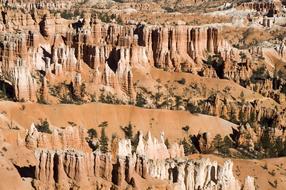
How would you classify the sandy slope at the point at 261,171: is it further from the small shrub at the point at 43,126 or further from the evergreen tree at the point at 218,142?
the small shrub at the point at 43,126

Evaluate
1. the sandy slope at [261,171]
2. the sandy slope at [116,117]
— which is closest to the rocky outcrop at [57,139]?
the sandy slope at [116,117]

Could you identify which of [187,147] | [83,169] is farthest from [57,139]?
[187,147]

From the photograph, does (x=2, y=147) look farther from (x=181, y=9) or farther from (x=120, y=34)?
(x=181, y=9)

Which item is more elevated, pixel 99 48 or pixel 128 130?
pixel 99 48

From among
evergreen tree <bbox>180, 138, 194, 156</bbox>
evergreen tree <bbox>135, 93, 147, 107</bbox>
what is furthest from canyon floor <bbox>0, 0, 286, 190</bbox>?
evergreen tree <bbox>135, 93, 147, 107</bbox>

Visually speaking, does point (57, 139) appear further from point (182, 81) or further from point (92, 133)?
point (182, 81)

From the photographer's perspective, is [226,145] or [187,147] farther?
[226,145]

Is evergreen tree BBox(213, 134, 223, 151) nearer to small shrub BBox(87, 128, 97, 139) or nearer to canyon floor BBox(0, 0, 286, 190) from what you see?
canyon floor BBox(0, 0, 286, 190)

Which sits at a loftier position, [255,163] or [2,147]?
[2,147]

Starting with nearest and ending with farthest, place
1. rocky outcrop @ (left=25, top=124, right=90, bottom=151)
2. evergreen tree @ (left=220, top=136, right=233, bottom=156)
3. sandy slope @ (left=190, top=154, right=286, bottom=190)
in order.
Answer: rocky outcrop @ (left=25, top=124, right=90, bottom=151) → sandy slope @ (left=190, top=154, right=286, bottom=190) → evergreen tree @ (left=220, top=136, right=233, bottom=156)

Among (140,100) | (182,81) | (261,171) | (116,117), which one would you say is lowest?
(261,171)

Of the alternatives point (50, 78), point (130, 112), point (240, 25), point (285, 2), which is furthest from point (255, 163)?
point (285, 2)
